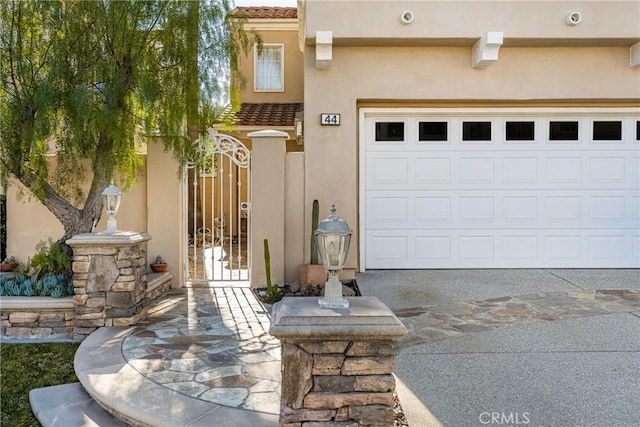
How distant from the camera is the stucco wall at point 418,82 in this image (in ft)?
25.3

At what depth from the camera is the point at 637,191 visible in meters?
8.05

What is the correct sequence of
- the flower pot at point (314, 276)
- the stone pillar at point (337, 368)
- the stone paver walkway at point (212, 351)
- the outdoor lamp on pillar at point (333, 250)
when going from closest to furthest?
the stone pillar at point (337, 368) < the outdoor lamp on pillar at point (333, 250) < the stone paver walkway at point (212, 351) < the flower pot at point (314, 276)

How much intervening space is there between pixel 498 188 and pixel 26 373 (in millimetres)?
7315

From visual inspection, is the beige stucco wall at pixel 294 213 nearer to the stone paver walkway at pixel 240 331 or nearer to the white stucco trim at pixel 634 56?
the stone paver walkway at pixel 240 331

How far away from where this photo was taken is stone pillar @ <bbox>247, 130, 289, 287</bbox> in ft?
24.8

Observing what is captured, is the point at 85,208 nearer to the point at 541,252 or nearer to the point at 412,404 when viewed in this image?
the point at 412,404

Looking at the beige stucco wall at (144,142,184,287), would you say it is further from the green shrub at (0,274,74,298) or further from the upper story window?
the upper story window

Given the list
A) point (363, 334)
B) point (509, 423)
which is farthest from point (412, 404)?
point (363, 334)

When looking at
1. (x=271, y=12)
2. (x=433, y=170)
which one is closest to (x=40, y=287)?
(x=433, y=170)

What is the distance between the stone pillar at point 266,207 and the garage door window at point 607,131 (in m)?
5.55

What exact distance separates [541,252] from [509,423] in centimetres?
556

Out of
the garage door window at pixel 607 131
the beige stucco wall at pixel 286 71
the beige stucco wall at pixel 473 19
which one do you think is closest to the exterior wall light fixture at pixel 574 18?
the beige stucco wall at pixel 473 19

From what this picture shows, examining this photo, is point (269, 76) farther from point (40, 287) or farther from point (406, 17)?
point (40, 287)

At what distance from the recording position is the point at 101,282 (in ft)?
18.3
